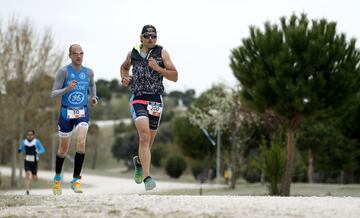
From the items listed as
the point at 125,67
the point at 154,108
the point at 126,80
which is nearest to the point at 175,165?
the point at 125,67

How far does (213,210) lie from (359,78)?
20064mm

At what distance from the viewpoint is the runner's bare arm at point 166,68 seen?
1026 cm

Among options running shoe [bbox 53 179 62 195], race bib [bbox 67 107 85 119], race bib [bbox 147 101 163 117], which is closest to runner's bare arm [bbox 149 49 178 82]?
race bib [bbox 147 101 163 117]

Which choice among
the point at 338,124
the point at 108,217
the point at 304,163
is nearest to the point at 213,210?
the point at 108,217

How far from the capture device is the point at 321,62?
86.7 ft

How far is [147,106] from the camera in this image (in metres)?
10.5

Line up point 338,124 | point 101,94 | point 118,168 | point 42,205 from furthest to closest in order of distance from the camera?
1. point 101,94
2. point 118,168
3. point 338,124
4. point 42,205

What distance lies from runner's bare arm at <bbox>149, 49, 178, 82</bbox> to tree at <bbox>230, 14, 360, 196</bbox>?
15971mm

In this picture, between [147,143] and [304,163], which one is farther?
[304,163]

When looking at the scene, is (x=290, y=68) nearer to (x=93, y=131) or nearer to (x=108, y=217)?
(x=108, y=217)

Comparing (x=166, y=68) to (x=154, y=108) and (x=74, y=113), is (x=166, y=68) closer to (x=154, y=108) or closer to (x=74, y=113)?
(x=154, y=108)

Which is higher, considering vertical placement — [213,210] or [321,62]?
[321,62]

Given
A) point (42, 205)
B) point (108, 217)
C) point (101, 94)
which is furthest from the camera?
point (101, 94)

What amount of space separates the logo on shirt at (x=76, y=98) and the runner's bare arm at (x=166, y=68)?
1.68 m
